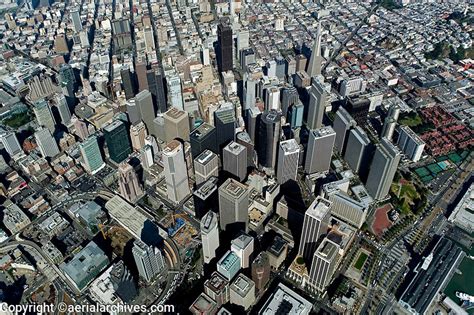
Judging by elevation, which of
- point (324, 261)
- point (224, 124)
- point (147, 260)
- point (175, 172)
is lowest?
point (147, 260)

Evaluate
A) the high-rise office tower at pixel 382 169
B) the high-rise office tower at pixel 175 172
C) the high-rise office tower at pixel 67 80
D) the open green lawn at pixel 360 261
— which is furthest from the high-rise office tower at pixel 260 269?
the high-rise office tower at pixel 67 80

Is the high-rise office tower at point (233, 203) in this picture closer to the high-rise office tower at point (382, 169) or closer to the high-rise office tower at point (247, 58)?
the high-rise office tower at point (382, 169)

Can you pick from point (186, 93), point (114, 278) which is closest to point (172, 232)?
point (114, 278)

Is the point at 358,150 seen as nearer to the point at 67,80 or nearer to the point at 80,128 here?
the point at 80,128

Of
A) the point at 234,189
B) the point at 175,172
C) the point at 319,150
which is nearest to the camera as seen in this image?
the point at 234,189

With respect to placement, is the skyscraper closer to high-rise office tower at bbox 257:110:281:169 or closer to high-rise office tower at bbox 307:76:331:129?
high-rise office tower at bbox 257:110:281:169

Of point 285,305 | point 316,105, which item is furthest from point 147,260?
point 316,105

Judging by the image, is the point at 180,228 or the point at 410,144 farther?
the point at 410,144

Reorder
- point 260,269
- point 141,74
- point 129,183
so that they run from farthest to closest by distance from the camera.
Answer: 1. point 141,74
2. point 129,183
3. point 260,269
